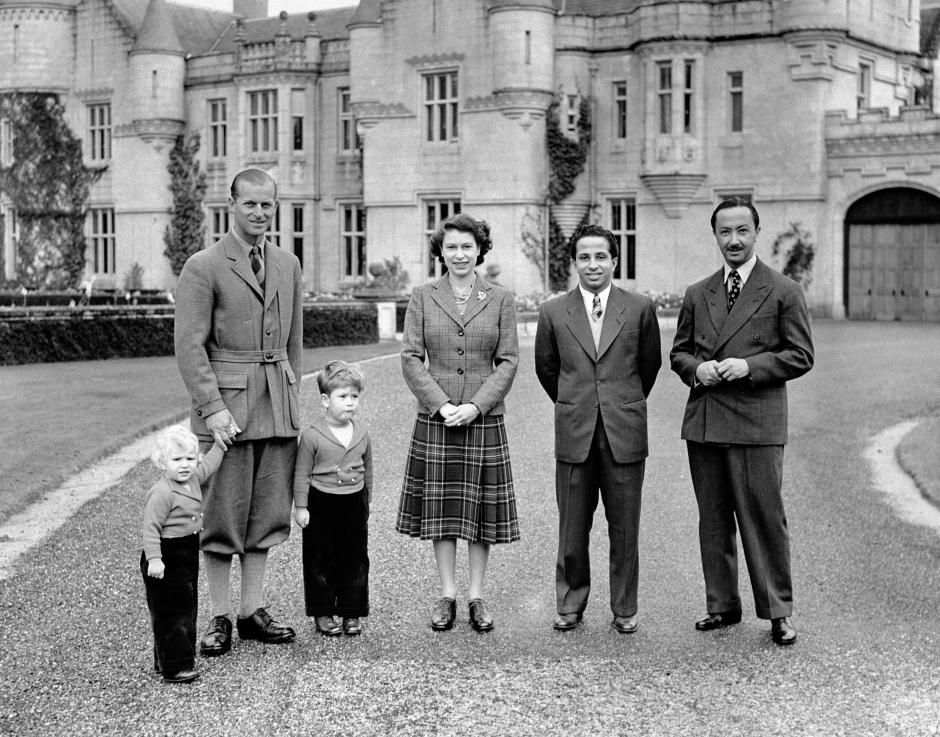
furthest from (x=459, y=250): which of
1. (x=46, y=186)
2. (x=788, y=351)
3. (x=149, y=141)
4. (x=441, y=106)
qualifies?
Answer: (x=46, y=186)

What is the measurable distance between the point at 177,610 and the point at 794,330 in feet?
9.98

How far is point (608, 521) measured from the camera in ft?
19.9

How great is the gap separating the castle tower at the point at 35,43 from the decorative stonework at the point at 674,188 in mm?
18632

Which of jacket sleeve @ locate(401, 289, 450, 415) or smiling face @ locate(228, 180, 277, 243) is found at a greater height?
smiling face @ locate(228, 180, 277, 243)

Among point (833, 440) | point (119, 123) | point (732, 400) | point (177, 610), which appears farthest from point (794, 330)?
point (119, 123)

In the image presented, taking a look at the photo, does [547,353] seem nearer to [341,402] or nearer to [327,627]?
[341,402]

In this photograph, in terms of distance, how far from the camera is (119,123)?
121 feet

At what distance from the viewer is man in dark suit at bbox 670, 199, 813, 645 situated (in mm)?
5929

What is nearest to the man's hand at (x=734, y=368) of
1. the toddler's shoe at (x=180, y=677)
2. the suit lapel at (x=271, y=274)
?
the suit lapel at (x=271, y=274)

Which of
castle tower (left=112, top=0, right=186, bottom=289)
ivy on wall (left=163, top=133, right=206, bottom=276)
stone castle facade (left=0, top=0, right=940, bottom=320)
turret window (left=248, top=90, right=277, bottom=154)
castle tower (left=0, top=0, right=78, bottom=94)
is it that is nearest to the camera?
stone castle facade (left=0, top=0, right=940, bottom=320)

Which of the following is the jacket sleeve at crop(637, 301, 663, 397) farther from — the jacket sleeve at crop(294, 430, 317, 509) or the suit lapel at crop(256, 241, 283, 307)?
the suit lapel at crop(256, 241, 283, 307)

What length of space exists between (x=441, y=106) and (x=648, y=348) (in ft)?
85.1

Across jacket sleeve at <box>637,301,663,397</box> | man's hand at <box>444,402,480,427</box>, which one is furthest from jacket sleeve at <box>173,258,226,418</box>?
jacket sleeve at <box>637,301,663,397</box>

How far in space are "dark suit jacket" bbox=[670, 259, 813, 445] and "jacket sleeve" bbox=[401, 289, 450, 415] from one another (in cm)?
120
